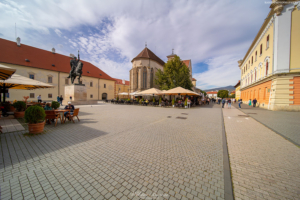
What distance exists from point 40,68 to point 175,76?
31.0 meters

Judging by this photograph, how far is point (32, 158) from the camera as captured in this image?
10.6 ft

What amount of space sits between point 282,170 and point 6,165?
6.78m

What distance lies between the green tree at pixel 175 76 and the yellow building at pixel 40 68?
2351cm

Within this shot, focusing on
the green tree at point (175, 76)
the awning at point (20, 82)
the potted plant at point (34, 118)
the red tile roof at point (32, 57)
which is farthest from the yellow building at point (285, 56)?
the red tile roof at point (32, 57)

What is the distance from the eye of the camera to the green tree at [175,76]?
24.4 meters

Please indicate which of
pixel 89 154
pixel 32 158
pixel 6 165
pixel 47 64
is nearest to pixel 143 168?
pixel 89 154

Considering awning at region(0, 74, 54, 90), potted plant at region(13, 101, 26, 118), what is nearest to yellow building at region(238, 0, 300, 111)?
awning at region(0, 74, 54, 90)

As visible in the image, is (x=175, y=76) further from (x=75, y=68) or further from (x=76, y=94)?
(x=76, y=94)

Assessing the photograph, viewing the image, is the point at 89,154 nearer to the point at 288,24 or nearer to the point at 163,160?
the point at 163,160

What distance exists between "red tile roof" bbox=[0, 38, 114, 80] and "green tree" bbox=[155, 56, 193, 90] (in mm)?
24372

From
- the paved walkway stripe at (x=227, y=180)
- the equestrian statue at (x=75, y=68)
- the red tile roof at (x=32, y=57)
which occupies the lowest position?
the paved walkway stripe at (x=227, y=180)

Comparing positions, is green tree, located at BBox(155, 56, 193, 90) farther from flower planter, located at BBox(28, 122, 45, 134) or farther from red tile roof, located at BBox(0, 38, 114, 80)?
red tile roof, located at BBox(0, 38, 114, 80)

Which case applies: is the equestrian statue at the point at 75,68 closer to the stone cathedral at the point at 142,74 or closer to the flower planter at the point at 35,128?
the flower planter at the point at 35,128

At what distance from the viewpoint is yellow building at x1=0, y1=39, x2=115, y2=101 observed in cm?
2419
